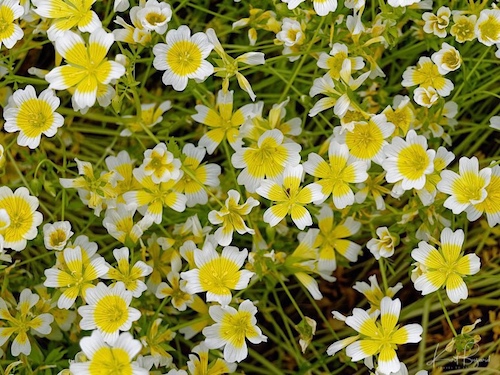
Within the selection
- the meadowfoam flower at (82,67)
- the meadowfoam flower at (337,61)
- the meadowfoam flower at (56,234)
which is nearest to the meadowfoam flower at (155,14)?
the meadowfoam flower at (82,67)

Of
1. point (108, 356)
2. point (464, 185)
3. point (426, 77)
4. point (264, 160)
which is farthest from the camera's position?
point (426, 77)

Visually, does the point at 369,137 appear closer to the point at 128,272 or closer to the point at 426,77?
the point at 426,77

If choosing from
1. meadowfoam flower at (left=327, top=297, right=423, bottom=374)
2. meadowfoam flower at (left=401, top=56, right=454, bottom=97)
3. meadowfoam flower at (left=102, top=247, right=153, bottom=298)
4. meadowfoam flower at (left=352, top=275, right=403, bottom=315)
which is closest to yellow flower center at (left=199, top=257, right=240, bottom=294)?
meadowfoam flower at (left=102, top=247, right=153, bottom=298)

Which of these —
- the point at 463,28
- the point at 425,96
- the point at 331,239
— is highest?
the point at 463,28

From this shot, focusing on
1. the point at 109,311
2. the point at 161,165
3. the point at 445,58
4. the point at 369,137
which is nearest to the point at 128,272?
the point at 109,311

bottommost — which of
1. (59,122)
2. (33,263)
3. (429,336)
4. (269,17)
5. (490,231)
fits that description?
(429,336)

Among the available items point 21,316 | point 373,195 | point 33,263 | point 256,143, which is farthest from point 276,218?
point 33,263

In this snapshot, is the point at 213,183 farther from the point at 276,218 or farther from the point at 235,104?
the point at 235,104

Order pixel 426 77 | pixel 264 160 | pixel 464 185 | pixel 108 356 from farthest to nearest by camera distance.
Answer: pixel 426 77, pixel 264 160, pixel 464 185, pixel 108 356
